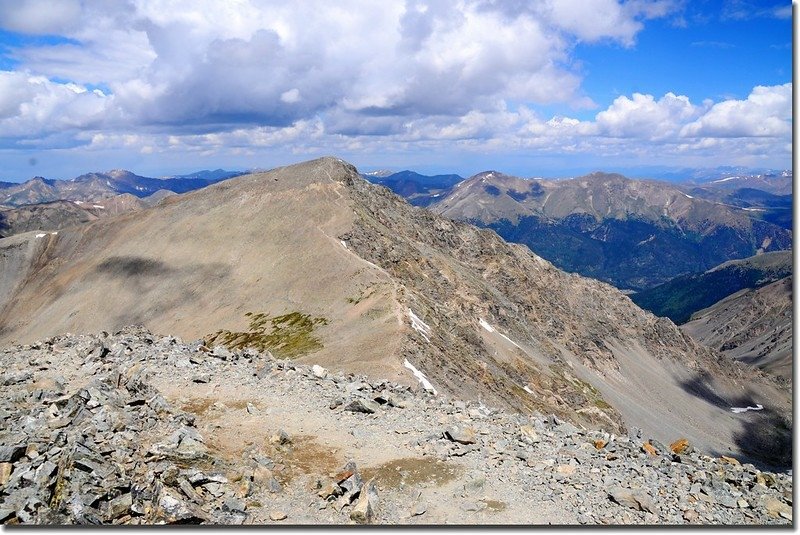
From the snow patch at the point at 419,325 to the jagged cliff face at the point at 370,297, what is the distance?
41cm

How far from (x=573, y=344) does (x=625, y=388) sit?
1830 cm

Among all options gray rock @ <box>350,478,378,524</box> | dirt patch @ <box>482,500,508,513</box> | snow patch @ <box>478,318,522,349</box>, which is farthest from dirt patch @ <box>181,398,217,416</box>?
snow patch @ <box>478,318,522,349</box>

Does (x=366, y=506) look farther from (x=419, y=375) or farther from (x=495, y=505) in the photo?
(x=419, y=375)

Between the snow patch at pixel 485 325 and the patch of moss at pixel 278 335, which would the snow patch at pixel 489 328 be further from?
the patch of moss at pixel 278 335

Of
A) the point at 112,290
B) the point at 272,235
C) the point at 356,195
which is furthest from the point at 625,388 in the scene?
the point at 112,290

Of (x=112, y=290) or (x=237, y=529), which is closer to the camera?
(x=237, y=529)

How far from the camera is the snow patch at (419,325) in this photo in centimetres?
7141

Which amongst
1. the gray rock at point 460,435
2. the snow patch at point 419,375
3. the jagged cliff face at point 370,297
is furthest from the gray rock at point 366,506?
the jagged cliff face at point 370,297

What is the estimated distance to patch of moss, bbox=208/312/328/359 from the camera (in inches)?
2827

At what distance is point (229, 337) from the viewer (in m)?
87.6

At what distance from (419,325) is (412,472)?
168 feet

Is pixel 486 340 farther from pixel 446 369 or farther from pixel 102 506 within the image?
pixel 102 506

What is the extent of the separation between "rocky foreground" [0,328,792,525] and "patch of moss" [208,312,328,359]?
125 feet

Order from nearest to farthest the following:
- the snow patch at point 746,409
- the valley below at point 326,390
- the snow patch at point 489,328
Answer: the valley below at point 326,390 < the snow patch at point 489,328 < the snow patch at point 746,409
